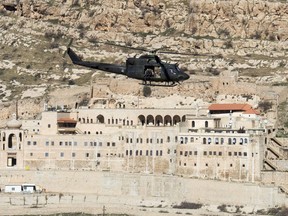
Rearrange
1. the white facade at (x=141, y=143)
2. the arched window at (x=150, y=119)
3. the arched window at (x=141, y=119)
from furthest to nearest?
the arched window at (x=150, y=119)
the arched window at (x=141, y=119)
the white facade at (x=141, y=143)

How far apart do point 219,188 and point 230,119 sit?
8384mm

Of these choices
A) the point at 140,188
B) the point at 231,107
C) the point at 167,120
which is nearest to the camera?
the point at 140,188

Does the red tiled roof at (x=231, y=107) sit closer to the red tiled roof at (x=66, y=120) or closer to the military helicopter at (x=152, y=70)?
the red tiled roof at (x=66, y=120)

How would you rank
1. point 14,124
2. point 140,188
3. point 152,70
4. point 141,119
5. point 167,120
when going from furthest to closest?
point 14,124 → point 167,120 → point 141,119 → point 140,188 → point 152,70

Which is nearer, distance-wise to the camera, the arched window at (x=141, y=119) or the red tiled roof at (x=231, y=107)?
the red tiled roof at (x=231, y=107)

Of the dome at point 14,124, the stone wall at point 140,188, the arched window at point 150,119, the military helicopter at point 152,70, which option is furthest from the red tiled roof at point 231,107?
the military helicopter at point 152,70

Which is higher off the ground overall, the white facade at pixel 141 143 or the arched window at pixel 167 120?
the arched window at pixel 167 120

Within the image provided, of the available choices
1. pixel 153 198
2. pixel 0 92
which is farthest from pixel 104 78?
pixel 153 198

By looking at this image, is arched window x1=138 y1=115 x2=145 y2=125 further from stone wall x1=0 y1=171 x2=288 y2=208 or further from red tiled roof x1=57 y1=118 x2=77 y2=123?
stone wall x1=0 y1=171 x2=288 y2=208

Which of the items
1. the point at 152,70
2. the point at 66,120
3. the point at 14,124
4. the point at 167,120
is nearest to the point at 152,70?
the point at 152,70

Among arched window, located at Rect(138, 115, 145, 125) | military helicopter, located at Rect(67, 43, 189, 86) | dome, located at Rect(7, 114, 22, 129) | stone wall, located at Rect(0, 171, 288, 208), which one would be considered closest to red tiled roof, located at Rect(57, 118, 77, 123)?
dome, located at Rect(7, 114, 22, 129)

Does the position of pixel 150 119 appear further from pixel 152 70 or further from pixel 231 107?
pixel 152 70

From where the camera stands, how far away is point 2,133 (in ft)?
574

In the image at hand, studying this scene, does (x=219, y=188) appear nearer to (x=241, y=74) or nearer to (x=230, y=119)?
(x=230, y=119)
